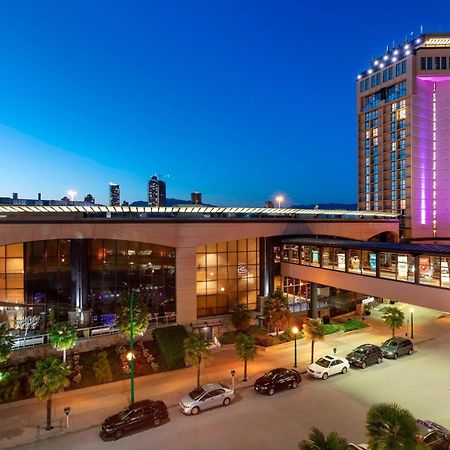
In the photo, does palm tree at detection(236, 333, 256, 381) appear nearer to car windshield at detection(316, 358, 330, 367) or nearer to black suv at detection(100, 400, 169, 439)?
car windshield at detection(316, 358, 330, 367)

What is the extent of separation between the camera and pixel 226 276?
3819 centimetres

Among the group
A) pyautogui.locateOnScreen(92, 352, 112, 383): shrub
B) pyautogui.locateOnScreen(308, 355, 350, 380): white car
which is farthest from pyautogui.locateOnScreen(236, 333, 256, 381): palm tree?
pyautogui.locateOnScreen(92, 352, 112, 383): shrub

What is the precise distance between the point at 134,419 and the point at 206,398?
4.42 metres

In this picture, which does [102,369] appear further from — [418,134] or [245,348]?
[418,134]

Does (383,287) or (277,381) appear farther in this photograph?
(383,287)

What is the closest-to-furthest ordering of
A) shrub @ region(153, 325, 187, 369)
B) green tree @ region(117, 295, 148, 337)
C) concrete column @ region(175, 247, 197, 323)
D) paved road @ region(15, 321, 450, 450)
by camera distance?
paved road @ region(15, 321, 450, 450), green tree @ region(117, 295, 148, 337), shrub @ region(153, 325, 187, 369), concrete column @ region(175, 247, 197, 323)

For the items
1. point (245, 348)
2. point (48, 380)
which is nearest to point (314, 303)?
point (245, 348)

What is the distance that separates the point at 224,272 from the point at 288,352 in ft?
35.8

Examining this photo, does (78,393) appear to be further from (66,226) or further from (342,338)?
(342,338)

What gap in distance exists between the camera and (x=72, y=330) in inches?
992

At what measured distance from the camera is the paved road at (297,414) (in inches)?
719

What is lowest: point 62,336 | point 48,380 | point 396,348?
point 396,348

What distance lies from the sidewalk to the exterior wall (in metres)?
5.99

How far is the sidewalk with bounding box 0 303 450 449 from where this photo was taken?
65.0 ft
